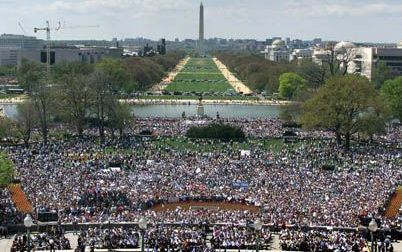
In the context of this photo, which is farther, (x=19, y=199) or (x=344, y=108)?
(x=344, y=108)

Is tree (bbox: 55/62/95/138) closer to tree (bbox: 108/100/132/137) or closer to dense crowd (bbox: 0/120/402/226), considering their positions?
tree (bbox: 108/100/132/137)

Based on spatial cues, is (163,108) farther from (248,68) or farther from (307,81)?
(248,68)

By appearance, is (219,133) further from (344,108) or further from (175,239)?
(175,239)

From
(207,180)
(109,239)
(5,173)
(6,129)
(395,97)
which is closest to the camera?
(109,239)

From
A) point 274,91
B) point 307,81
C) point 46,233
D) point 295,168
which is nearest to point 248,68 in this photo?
point 274,91

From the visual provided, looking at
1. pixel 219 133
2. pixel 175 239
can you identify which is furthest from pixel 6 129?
pixel 175 239

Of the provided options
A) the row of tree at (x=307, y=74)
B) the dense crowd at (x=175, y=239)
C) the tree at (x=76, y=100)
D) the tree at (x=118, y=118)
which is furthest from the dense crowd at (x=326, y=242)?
the row of tree at (x=307, y=74)
